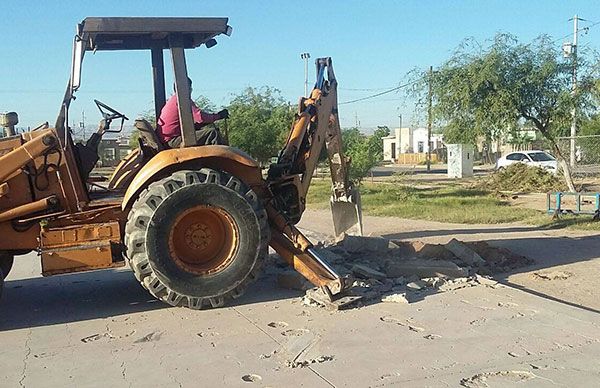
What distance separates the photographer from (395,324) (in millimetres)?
6156

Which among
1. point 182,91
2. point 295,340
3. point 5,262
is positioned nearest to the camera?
point 295,340

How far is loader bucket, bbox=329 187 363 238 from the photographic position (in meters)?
10.5

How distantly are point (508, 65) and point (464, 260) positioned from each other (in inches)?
437

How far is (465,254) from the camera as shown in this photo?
891 cm

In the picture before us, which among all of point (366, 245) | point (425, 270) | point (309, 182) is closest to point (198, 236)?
point (309, 182)

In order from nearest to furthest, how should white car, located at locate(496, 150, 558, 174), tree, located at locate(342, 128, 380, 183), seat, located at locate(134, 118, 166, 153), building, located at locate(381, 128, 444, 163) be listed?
seat, located at locate(134, 118, 166, 153) → tree, located at locate(342, 128, 380, 183) → white car, located at locate(496, 150, 558, 174) → building, located at locate(381, 128, 444, 163)

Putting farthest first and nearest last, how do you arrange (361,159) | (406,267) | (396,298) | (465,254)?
(361,159)
(465,254)
(406,267)
(396,298)

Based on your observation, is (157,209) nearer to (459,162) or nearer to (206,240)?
(206,240)

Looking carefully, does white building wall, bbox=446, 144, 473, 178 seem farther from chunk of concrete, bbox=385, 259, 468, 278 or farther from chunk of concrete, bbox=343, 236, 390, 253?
chunk of concrete, bbox=385, 259, 468, 278

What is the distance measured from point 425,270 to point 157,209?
10.8ft

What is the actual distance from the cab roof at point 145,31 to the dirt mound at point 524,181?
19459mm

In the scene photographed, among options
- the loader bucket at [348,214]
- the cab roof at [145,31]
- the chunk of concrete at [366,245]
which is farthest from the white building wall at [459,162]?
the cab roof at [145,31]

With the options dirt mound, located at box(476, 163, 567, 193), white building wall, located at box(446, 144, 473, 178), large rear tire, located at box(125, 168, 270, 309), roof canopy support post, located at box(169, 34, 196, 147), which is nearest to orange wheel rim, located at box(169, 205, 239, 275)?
large rear tire, located at box(125, 168, 270, 309)

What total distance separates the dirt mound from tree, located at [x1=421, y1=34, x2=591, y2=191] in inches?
209
